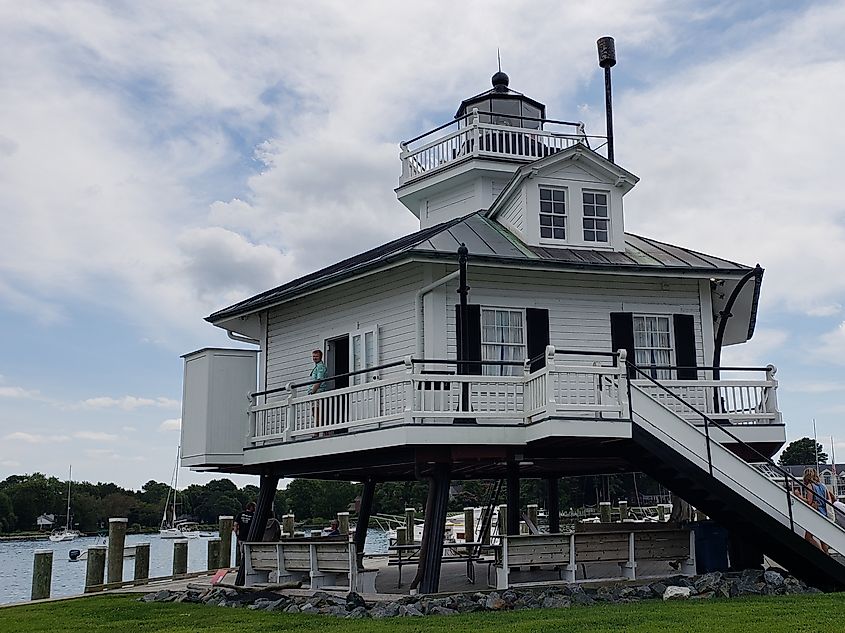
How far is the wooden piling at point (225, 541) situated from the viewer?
29.2 metres

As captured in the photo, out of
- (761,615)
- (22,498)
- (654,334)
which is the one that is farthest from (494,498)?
(22,498)

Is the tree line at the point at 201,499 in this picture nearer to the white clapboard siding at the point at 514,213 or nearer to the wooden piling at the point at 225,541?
the wooden piling at the point at 225,541

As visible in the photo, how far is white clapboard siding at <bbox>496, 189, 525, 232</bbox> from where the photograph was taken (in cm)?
2116

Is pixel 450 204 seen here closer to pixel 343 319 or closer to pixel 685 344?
pixel 343 319

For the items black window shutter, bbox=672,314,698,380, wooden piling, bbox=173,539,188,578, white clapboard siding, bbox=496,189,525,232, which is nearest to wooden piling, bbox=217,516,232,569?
wooden piling, bbox=173,539,188,578

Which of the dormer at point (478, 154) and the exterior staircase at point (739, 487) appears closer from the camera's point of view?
the exterior staircase at point (739, 487)

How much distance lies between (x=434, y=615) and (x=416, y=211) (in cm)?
1377

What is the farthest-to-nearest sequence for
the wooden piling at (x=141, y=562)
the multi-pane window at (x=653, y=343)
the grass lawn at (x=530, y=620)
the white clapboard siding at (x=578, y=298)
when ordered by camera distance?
the wooden piling at (x=141, y=562) < the multi-pane window at (x=653, y=343) < the white clapboard siding at (x=578, y=298) < the grass lawn at (x=530, y=620)

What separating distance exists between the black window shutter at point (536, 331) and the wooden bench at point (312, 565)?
5017 mm

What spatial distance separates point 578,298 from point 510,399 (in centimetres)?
332

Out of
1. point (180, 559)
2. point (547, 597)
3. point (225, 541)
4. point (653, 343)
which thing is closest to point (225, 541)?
point (225, 541)

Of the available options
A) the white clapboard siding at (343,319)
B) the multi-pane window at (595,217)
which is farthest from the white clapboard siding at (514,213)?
the white clapboard siding at (343,319)

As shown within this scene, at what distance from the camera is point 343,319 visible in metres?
21.3

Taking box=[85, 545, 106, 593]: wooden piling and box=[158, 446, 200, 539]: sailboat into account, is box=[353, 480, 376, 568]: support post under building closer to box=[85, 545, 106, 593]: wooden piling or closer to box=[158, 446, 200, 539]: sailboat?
box=[85, 545, 106, 593]: wooden piling
